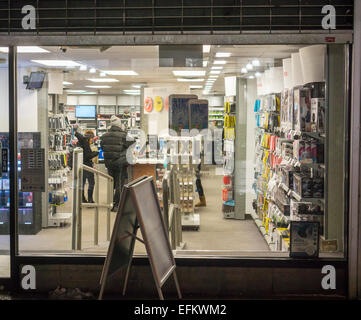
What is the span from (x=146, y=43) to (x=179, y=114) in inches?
50.9

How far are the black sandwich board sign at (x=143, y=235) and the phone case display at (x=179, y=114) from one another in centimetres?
155

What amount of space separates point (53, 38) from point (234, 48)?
1928 millimetres

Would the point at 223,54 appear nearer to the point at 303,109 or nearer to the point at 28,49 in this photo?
the point at 303,109

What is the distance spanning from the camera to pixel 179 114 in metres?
5.88

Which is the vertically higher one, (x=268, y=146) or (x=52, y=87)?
(x=52, y=87)

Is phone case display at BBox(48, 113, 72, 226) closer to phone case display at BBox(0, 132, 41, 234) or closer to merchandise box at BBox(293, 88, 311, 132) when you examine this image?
phone case display at BBox(0, 132, 41, 234)

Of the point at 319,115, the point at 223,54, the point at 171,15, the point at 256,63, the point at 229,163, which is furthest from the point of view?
the point at 229,163

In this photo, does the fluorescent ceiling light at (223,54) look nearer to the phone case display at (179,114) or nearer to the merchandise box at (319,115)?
the phone case display at (179,114)

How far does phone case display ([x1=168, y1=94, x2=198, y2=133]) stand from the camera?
584 centimetres

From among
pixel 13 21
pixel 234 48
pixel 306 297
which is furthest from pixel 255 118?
pixel 13 21

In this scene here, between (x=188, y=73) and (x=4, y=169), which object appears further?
(x=188, y=73)

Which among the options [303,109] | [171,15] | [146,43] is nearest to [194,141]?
[303,109]
